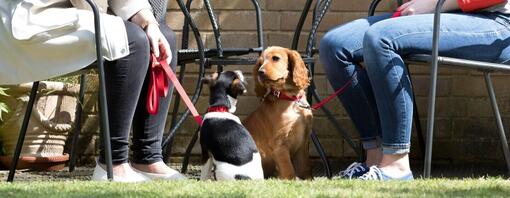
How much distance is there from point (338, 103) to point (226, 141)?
1838mm

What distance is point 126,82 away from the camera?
4352 mm

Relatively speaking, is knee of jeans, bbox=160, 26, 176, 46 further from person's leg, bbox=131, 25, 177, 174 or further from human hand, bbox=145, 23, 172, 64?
human hand, bbox=145, 23, 172, 64

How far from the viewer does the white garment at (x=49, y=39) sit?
4242mm

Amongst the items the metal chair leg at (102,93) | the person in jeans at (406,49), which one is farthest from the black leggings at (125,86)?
the person in jeans at (406,49)

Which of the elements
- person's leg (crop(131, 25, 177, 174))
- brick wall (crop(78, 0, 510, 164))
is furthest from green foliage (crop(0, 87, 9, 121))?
person's leg (crop(131, 25, 177, 174))

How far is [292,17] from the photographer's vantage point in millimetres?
6184

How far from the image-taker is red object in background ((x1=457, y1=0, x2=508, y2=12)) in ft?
14.5

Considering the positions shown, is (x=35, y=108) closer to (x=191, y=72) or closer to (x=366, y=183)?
(x=191, y=72)

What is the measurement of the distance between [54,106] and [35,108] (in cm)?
13

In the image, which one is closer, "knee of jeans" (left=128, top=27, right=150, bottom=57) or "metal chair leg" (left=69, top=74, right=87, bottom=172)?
"knee of jeans" (left=128, top=27, right=150, bottom=57)

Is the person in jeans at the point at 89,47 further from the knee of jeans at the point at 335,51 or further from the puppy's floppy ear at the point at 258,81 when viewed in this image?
the knee of jeans at the point at 335,51

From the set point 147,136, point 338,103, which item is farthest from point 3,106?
point 338,103

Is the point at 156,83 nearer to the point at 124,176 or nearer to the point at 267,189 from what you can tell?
the point at 124,176

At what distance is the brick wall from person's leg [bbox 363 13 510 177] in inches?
63.7
